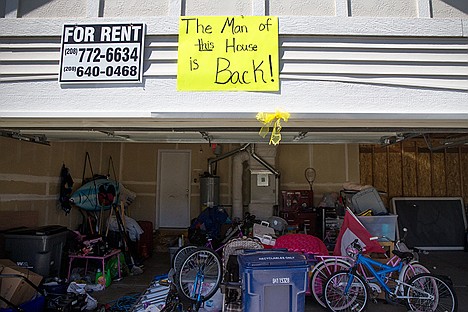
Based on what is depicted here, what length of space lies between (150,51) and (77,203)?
428 cm

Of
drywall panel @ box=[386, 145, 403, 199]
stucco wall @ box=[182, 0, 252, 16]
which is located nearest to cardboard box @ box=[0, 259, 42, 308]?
stucco wall @ box=[182, 0, 252, 16]

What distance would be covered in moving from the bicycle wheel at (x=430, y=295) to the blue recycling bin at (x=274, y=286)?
6.02 ft

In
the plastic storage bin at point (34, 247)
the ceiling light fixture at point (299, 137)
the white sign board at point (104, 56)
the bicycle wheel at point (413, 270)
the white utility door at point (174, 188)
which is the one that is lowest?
the bicycle wheel at point (413, 270)

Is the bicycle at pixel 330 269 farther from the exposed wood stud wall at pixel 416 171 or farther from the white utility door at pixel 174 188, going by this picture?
the white utility door at pixel 174 188

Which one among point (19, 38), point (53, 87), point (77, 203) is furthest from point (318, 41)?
point (77, 203)

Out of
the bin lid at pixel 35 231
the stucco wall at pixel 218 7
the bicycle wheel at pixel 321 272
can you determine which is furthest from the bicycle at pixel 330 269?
the bin lid at pixel 35 231

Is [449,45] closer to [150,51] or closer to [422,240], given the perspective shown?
[150,51]

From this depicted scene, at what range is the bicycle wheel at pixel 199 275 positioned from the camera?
3826 millimetres

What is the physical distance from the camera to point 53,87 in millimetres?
2805

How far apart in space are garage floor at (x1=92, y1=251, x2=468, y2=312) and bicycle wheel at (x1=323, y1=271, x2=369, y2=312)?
0.32m

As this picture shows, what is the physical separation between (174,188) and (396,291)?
5633 mm

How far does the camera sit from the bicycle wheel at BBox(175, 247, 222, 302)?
3.83 m

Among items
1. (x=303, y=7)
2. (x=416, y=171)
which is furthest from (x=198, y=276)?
(x=416, y=171)

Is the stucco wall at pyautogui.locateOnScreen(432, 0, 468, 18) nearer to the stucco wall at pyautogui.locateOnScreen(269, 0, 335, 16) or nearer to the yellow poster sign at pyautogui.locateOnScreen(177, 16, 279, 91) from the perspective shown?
the stucco wall at pyautogui.locateOnScreen(269, 0, 335, 16)
